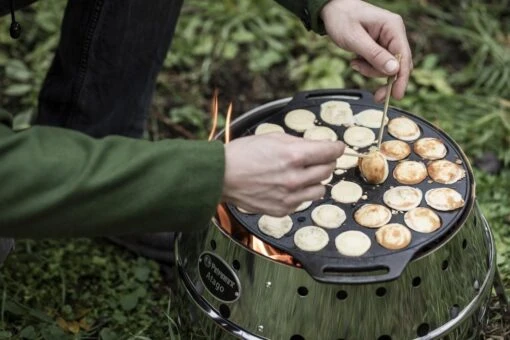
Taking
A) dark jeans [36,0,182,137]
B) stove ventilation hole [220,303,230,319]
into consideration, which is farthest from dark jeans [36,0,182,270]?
stove ventilation hole [220,303,230,319]

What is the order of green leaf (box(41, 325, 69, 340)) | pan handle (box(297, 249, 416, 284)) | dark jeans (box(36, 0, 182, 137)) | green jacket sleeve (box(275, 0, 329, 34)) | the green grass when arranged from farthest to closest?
the green grass < dark jeans (box(36, 0, 182, 137)) < green leaf (box(41, 325, 69, 340)) < green jacket sleeve (box(275, 0, 329, 34)) < pan handle (box(297, 249, 416, 284))

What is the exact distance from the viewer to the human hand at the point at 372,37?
2090 millimetres

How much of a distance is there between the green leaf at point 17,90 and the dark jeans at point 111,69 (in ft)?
1.93

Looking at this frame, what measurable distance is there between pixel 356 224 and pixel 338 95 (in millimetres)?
517

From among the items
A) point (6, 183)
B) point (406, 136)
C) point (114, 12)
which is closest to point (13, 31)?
point (114, 12)

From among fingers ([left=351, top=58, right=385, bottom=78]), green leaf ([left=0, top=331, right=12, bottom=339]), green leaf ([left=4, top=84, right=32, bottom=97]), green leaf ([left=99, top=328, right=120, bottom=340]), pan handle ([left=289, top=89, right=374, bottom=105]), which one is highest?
fingers ([left=351, top=58, right=385, bottom=78])

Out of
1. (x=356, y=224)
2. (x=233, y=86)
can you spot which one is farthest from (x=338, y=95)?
(x=233, y=86)

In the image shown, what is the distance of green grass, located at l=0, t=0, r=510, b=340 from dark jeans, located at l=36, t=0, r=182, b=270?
7.3 inches

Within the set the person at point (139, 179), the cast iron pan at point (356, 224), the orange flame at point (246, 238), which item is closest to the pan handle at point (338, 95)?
the cast iron pan at point (356, 224)

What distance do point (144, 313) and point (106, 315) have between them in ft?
0.36

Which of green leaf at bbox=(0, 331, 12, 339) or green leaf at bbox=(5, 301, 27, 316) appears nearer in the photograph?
green leaf at bbox=(0, 331, 12, 339)

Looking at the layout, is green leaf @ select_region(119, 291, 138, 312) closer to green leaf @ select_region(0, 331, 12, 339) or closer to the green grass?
the green grass

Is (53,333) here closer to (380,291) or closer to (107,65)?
(107,65)

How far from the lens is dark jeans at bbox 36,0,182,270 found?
2.45m
